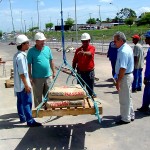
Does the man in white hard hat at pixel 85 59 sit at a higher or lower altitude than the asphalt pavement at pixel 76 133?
higher

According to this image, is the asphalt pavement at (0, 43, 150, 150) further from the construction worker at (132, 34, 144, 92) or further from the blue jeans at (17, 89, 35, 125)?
the construction worker at (132, 34, 144, 92)

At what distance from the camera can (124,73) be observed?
670 centimetres

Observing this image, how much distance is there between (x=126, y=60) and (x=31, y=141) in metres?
2.47

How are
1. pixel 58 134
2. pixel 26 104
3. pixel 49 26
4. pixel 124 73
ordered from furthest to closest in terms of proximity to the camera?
pixel 49 26 → pixel 26 104 → pixel 124 73 → pixel 58 134

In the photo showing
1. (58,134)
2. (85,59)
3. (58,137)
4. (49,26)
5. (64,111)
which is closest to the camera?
(64,111)

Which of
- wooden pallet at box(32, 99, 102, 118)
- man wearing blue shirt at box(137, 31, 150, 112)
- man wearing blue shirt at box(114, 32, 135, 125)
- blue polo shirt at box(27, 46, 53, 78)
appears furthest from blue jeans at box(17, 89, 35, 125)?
man wearing blue shirt at box(137, 31, 150, 112)

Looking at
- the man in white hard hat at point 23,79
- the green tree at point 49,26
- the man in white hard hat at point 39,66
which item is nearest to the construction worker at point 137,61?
the man in white hard hat at point 39,66

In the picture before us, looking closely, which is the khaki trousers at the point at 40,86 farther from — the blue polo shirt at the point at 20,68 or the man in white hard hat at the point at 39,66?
the blue polo shirt at the point at 20,68

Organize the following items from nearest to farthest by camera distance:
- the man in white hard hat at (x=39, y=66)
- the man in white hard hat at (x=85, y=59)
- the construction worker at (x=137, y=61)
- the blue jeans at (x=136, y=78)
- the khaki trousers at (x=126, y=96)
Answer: the khaki trousers at (x=126, y=96), the man in white hard hat at (x=39, y=66), the man in white hard hat at (x=85, y=59), the construction worker at (x=137, y=61), the blue jeans at (x=136, y=78)

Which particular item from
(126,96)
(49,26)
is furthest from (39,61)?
(49,26)

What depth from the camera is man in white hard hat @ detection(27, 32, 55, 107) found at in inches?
281

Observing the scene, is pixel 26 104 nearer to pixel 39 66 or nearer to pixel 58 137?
pixel 39 66

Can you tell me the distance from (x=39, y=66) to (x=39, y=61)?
109 mm

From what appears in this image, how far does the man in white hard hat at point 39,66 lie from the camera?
7.12m
